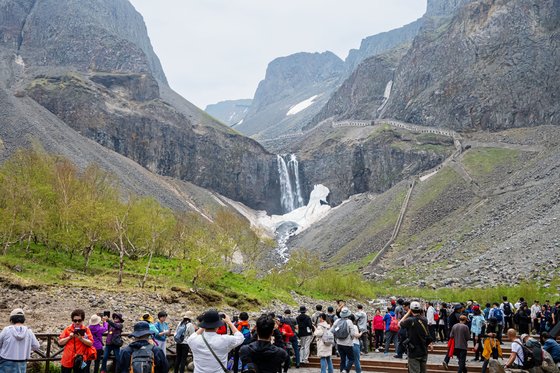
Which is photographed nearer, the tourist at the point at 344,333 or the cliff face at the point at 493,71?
the tourist at the point at 344,333

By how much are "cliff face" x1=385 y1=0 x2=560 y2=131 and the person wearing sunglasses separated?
115648mm

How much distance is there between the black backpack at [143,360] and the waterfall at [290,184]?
417ft

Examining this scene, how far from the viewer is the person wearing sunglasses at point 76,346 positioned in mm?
11047

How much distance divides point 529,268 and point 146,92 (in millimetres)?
118400

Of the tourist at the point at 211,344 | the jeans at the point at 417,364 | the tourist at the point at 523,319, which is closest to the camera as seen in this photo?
the tourist at the point at 211,344

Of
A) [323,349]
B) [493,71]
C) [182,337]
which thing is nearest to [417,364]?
[323,349]

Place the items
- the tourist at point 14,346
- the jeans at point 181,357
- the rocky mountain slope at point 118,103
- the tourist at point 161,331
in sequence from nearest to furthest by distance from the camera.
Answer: the tourist at point 14,346
the tourist at point 161,331
the jeans at point 181,357
the rocky mountain slope at point 118,103

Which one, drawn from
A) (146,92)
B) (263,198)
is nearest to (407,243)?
(263,198)

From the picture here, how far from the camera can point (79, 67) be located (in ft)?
540

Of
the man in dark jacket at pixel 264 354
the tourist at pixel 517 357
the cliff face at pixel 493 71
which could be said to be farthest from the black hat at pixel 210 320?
the cliff face at pixel 493 71

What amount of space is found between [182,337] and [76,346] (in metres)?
3.92

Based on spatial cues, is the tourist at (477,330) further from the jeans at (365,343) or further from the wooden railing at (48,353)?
the wooden railing at (48,353)

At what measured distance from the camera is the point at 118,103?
130m

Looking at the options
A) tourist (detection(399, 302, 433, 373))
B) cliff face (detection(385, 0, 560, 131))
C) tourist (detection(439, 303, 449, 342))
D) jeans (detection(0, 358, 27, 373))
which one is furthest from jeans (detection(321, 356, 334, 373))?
cliff face (detection(385, 0, 560, 131))
